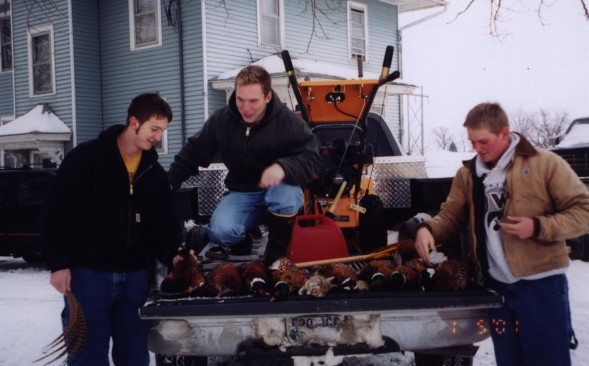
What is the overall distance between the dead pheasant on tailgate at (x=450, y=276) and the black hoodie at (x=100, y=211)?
1.66m

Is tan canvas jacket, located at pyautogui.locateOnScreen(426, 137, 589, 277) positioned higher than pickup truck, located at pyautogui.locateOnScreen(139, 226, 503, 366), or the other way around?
tan canvas jacket, located at pyautogui.locateOnScreen(426, 137, 589, 277)

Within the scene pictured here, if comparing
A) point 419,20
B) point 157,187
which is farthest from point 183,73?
point 157,187

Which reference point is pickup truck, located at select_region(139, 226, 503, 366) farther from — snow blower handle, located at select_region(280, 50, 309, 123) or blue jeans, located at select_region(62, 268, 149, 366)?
snow blower handle, located at select_region(280, 50, 309, 123)

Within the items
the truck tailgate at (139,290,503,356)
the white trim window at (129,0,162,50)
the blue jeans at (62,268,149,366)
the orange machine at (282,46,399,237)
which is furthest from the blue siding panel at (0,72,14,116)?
the truck tailgate at (139,290,503,356)

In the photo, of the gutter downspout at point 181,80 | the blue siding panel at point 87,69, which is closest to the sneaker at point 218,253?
the gutter downspout at point 181,80

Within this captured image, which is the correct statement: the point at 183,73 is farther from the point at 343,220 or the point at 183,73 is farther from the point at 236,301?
the point at 236,301

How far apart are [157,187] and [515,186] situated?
2003 millimetres

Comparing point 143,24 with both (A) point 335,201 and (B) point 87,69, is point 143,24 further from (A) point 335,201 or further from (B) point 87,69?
(A) point 335,201

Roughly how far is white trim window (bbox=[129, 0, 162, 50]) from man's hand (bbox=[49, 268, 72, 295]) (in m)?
14.9

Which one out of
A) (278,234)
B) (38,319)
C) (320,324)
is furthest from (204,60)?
(320,324)

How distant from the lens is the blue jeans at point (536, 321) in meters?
2.84

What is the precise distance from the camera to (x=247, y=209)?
4.03 metres

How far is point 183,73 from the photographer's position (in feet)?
53.2

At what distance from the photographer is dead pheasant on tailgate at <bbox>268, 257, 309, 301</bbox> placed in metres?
2.89
